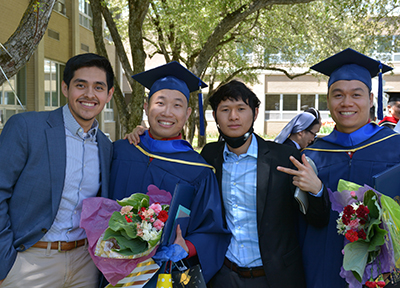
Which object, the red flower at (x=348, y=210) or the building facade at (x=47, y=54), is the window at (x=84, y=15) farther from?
the red flower at (x=348, y=210)

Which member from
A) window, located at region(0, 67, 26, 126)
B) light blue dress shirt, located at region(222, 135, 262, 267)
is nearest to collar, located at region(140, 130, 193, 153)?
light blue dress shirt, located at region(222, 135, 262, 267)

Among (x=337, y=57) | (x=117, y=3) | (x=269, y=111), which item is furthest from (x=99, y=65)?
(x=269, y=111)

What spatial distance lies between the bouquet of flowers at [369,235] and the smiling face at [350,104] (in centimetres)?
72

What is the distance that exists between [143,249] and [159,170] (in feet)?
2.44

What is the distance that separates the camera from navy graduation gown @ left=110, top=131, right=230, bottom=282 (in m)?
2.46

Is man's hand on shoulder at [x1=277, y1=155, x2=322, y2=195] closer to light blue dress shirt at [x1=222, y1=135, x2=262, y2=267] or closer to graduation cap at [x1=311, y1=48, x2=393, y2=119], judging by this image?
light blue dress shirt at [x1=222, y1=135, x2=262, y2=267]

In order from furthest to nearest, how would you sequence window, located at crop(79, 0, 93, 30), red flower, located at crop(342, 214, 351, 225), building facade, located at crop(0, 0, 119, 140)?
window, located at crop(79, 0, 93, 30) → building facade, located at crop(0, 0, 119, 140) → red flower, located at crop(342, 214, 351, 225)

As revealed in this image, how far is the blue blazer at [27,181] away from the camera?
7.15 feet

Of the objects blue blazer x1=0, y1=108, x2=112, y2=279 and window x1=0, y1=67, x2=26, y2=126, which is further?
window x1=0, y1=67, x2=26, y2=126

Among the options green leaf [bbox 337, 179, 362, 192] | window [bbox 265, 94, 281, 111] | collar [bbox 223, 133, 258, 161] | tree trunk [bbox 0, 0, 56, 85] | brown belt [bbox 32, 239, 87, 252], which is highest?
window [bbox 265, 94, 281, 111]

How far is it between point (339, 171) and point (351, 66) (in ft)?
2.70

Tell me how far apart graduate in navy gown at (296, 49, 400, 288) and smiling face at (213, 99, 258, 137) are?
1.98 ft

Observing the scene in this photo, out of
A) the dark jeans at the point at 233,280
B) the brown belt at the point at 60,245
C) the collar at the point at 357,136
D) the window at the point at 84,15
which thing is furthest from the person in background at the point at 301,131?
the window at the point at 84,15

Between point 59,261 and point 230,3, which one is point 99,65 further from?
point 230,3
